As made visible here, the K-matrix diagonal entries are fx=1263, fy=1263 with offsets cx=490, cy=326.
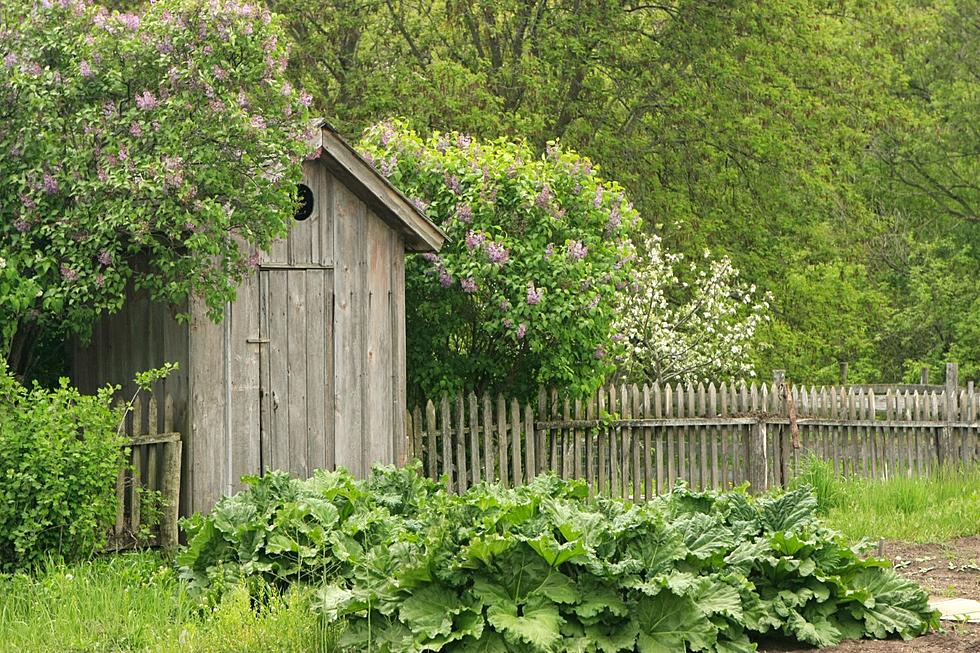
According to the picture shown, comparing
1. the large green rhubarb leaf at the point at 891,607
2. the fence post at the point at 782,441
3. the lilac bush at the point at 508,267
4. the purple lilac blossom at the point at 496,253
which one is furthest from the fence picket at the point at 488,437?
the large green rhubarb leaf at the point at 891,607

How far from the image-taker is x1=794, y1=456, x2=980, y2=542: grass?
11.1 metres

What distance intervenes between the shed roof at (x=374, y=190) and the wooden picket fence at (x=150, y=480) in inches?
104

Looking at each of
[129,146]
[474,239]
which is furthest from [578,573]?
[474,239]

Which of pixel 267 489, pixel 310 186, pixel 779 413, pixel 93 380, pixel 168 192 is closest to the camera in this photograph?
pixel 267 489

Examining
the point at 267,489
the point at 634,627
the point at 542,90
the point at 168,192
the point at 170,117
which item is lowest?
the point at 634,627

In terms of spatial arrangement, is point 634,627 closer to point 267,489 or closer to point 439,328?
point 267,489

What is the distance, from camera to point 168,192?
979 cm

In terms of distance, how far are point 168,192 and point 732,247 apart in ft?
54.1

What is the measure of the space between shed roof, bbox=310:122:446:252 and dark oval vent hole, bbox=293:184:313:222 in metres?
0.30

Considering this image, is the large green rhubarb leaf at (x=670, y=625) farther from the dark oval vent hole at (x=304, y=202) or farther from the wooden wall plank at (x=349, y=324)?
the dark oval vent hole at (x=304, y=202)

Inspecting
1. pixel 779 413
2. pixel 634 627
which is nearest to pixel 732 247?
pixel 779 413

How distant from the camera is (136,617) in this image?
754 centimetres

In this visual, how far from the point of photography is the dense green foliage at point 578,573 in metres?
6.41

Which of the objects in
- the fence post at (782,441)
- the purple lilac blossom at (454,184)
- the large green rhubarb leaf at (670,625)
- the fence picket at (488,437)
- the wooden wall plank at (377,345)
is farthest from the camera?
the fence post at (782,441)
